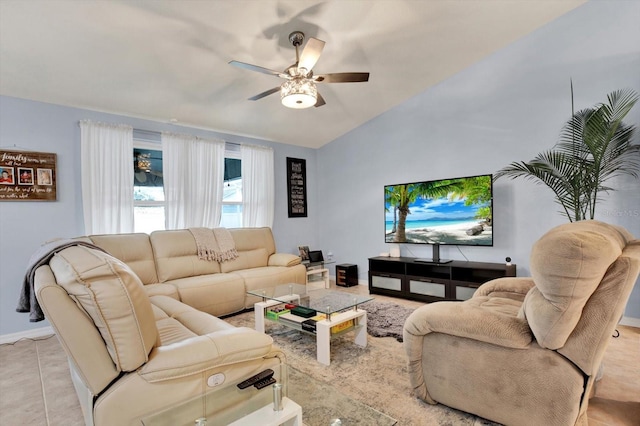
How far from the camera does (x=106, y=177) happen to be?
366 centimetres

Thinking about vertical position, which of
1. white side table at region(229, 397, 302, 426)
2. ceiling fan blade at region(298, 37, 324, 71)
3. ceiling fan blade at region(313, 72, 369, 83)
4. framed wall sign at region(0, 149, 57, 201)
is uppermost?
ceiling fan blade at region(298, 37, 324, 71)

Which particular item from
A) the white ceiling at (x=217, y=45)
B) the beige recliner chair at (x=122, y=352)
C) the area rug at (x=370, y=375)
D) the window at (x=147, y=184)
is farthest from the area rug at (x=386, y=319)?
the window at (x=147, y=184)

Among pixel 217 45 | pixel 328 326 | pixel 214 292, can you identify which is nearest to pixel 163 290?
pixel 214 292

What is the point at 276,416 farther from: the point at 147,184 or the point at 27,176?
the point at 147,184

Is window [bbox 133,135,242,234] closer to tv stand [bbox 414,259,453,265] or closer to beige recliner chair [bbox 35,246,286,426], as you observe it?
beige recliner chair [bbox 35,246,286,426]

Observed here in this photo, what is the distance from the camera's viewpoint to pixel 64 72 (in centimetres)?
298

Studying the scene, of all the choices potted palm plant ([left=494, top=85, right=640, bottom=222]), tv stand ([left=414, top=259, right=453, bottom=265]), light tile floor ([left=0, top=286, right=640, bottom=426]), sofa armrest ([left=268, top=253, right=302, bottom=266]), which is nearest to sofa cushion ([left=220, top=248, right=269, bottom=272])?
sofa armrest ([left=268, top=253, right=302, bottom=266])

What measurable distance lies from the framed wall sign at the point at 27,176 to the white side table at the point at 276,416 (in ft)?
11.1

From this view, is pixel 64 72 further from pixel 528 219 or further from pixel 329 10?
pixel 528 219

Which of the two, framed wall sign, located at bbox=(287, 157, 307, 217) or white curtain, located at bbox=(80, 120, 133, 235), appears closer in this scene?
white curtain, located at bbox=(80, 120, 133, 235)

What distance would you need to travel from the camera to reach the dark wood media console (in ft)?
12.1

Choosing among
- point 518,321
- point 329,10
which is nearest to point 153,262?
point 329,10

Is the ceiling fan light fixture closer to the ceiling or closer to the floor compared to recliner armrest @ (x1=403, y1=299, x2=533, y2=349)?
closer to the ceiling

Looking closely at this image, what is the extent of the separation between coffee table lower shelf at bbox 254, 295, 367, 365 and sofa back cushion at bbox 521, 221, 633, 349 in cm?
138
